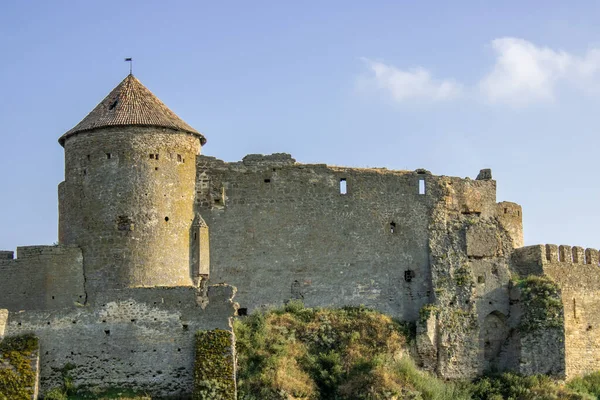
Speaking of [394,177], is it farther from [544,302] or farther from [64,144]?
[64,144]

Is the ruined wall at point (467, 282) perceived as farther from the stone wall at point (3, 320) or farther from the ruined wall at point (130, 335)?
the stone wall at point (3, 320)

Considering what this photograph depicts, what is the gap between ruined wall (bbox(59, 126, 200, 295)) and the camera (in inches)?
1719

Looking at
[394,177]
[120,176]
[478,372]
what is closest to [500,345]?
[478,372]

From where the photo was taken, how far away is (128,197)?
4403cm

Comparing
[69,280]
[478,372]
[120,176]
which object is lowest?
[478,372]

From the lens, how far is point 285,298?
151 ft

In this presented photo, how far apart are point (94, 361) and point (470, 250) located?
14762 millimetres

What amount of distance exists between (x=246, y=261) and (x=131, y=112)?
6332 mm

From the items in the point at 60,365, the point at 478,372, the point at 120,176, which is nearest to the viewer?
the point at 60,365

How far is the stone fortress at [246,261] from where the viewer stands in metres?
41.6

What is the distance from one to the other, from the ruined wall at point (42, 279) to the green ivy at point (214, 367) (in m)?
4.75

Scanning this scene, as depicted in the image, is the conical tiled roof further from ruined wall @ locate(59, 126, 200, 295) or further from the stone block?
the stone block

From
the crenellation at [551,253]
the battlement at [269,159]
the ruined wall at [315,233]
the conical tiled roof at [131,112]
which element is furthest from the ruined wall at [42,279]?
the crenellation at [551,253]

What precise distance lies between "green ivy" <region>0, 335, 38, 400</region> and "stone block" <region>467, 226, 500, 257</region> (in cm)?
1633
